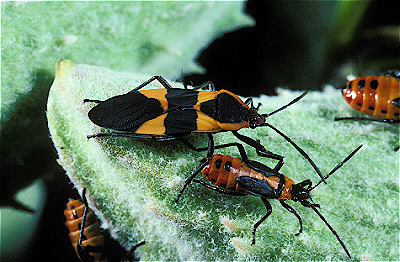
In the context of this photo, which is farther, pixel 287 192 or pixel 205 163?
pixel 287 192

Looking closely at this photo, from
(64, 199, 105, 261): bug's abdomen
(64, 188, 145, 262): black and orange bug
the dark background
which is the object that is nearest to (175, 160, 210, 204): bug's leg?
(64, 188, 145, 262): black and orange bug

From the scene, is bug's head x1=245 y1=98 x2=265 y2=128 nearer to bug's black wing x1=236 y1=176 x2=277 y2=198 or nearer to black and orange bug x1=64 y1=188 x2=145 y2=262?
bug's black wing x1=236 y1=176 x2=277 y2=198

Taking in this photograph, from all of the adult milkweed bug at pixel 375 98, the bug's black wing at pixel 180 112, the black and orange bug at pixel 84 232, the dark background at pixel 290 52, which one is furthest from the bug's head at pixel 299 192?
the dark background at pixel 290 52

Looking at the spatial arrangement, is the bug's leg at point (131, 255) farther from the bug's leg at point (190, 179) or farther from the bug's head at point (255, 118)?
the bug's head at point (255, 118)

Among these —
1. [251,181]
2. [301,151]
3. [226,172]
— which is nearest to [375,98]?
[301,151]

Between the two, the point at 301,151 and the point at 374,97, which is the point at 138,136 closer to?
the point at 301,151

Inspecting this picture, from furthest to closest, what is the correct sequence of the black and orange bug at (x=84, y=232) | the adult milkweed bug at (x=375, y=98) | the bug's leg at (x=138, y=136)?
the adult milkweed bug at (x=375, y=98) → the black and orange bug at (x=84, y=232) → the bug's leg at (x=138, y=136)

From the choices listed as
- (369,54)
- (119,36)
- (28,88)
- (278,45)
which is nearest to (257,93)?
(278,45)
